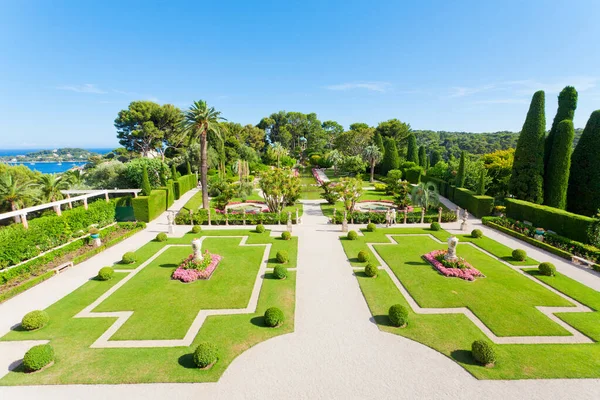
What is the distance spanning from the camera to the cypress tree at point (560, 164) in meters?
26.8

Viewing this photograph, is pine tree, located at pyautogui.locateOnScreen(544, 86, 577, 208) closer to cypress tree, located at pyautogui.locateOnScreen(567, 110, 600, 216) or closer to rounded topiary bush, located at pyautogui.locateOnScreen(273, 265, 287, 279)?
cypress tree, located at pyautogui.locateOnScreen(567, 110, 600, 216)

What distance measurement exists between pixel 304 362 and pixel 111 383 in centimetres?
664

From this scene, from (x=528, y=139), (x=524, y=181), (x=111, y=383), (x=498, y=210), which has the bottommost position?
(x=111, y=383)

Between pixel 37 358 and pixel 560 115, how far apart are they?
43.4 m

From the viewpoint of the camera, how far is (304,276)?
17.4 m

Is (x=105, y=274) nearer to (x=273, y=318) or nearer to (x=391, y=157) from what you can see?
(x=273, y=318)

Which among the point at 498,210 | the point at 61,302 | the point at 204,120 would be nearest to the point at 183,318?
the point at 61,302

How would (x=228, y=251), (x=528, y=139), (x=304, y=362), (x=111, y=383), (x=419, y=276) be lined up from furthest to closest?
(x=528, y=139), (x=228, y=251), (x=419, y=276), (x=304, y=362), (x=111, y=383)

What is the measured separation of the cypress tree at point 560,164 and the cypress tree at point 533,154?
2.76 ft

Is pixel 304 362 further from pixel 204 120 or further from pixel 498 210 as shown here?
pixel 498 210

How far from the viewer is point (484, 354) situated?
9.85 metres

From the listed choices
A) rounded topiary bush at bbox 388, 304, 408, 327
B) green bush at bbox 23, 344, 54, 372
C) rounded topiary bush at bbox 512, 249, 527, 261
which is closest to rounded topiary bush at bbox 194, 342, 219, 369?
green bush at bbox 23, 344, 54, 372

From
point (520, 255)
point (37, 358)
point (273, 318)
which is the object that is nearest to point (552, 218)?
point (520, 255)

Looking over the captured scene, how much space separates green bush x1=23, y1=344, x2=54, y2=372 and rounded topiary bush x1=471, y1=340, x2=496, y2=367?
1563 centimetres
